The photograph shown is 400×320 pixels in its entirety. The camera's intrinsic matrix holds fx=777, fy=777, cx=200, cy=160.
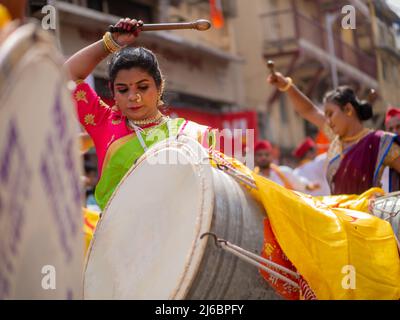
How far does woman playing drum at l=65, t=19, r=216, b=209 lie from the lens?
10.1 feet

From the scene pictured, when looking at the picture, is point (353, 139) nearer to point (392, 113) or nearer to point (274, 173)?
point (392, 113)

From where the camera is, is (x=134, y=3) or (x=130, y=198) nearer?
(x=130, y=198)

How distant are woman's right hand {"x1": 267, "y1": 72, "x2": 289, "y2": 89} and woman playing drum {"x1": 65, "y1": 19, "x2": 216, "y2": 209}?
1484 mm

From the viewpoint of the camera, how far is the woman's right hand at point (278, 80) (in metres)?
4.62

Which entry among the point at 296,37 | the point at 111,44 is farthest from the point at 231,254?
the point at 296,37

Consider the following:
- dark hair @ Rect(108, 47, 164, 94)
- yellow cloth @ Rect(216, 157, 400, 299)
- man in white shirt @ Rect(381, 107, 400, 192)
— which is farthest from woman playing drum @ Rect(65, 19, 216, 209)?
man in white shirt @ Rect(381, 107, 400, 192)

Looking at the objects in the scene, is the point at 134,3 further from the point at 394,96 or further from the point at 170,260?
the point at 170,260

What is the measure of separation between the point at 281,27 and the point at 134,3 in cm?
582

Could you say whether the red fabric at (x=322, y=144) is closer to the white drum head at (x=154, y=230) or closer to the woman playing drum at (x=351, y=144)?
the woman playing drum at (x=351, y=144)

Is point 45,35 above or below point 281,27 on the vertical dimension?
below

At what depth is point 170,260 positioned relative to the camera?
91.5 inches

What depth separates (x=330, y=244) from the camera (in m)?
2.68

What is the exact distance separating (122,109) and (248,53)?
50.5ft

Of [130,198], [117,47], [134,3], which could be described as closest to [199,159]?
[130,198]
